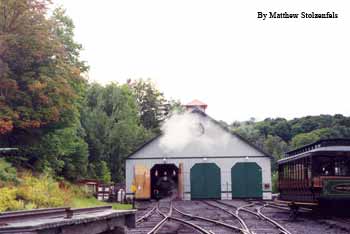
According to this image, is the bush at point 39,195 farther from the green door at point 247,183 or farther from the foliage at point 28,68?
the green door at point 247,183

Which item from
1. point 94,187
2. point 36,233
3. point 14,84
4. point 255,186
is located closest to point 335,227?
point 36,233

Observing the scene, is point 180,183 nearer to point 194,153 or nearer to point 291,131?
point 194,153

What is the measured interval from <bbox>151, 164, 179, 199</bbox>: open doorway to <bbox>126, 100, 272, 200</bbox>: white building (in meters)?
0.47

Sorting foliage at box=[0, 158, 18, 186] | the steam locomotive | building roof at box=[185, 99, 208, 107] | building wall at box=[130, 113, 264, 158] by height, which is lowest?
the steam locomotive

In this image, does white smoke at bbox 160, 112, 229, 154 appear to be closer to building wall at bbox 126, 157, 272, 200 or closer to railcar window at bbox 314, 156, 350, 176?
building wall at bbox 126, 157, 272, 200

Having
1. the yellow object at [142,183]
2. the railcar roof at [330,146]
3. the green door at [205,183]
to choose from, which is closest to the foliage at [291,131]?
the green door at [205,183]

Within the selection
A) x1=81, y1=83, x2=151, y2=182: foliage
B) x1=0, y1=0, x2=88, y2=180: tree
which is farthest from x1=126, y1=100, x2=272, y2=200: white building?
x1=0, y1=0, x2=88, y2=180: tree

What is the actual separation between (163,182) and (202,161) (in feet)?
13.5

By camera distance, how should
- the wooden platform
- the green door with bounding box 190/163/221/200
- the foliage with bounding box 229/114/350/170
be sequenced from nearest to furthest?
the wooden platform, the green door with bounding box 190/163/221/200, the foliage with bounding box 229/114/350/170

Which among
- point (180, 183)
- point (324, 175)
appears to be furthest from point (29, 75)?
point (180, 183)

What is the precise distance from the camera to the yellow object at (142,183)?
43.1 m

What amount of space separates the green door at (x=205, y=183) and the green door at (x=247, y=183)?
4.25 feet

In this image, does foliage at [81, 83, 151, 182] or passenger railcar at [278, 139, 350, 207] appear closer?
passenger railcar at [278, 139, 350, 207]

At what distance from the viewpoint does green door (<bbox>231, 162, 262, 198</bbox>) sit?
43.7 m
